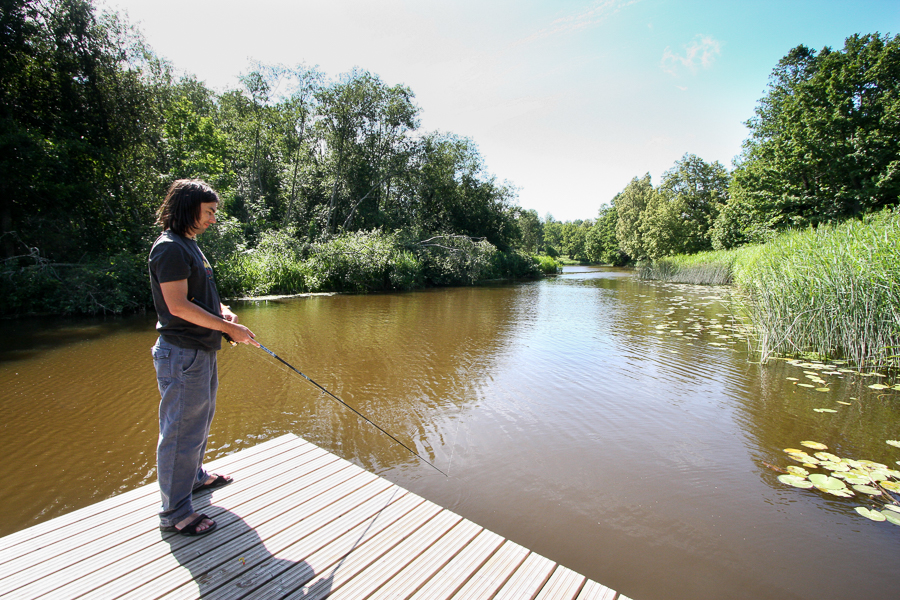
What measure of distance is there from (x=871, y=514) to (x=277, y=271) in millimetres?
17420

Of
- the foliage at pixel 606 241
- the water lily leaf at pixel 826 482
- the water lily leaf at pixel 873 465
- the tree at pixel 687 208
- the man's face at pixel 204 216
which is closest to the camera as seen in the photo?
the man's face at pixel 204 216

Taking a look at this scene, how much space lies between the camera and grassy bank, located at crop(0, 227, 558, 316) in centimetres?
1131

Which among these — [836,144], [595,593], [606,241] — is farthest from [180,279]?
[606,241]

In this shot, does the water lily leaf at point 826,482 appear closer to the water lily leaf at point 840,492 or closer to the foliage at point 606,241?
the water lily leaf at point 840,492

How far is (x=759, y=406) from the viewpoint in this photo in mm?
5344

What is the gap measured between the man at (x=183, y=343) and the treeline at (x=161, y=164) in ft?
39.6

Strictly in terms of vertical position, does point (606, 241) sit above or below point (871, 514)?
above

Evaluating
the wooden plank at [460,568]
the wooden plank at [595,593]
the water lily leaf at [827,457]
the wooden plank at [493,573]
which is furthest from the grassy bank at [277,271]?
the water lily leaf at [827,457]

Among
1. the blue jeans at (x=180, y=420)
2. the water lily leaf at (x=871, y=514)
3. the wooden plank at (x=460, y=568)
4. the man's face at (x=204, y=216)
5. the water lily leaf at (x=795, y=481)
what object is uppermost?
the man's face at (x=204, y=216)

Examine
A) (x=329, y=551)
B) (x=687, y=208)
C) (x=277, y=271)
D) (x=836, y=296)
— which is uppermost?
(x=687, y=208)

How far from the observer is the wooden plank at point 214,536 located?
6.07 ft

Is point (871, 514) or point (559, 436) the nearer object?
point (871, 514)

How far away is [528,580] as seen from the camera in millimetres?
1928

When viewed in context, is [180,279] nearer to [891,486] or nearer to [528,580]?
[528,580]
